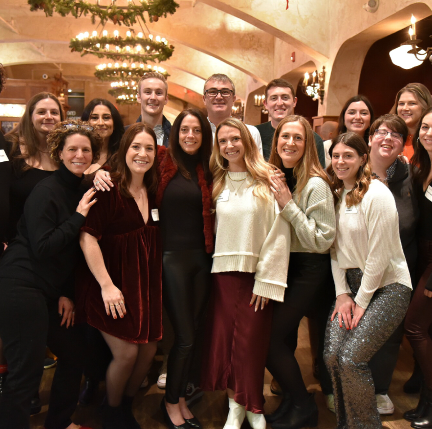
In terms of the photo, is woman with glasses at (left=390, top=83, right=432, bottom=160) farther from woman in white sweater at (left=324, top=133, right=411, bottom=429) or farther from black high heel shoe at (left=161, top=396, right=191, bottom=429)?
black high heel shoe at (left=161, top=396, right=191, bottom=429)

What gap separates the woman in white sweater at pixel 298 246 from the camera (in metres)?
2.44

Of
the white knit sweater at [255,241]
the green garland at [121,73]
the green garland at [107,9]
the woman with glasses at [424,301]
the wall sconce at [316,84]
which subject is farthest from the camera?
the green garland at [121,73]

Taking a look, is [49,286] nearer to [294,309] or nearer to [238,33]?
[294,309]

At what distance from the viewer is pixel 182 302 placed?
2.49 metres

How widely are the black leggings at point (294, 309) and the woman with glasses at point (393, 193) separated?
55 cm

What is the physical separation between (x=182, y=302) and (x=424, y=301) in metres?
1.45

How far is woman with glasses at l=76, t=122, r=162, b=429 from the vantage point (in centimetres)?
231

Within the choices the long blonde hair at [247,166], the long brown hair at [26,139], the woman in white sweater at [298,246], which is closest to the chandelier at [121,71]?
the long brown hair at [26,139]

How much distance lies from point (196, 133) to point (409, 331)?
177 centimetres

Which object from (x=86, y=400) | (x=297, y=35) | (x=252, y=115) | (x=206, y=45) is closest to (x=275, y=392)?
(x=86, y=400)

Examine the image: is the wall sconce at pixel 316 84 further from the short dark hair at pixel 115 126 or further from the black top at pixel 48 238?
the black top at pixel 48 238

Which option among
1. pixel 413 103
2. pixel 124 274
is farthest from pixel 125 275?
pixel 413 103

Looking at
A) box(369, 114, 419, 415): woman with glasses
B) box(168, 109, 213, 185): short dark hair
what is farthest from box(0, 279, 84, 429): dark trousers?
box(369, 114, 419, 415): woman with glasses

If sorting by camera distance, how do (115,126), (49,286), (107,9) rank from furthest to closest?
(107,9) → (115,126) → (49,286)
